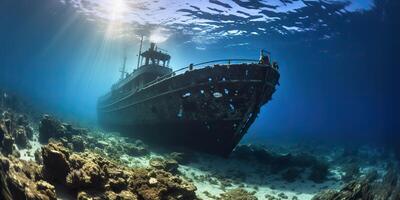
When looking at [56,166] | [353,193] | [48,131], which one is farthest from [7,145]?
[353,193]

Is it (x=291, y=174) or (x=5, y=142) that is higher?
(x=5, y=142)

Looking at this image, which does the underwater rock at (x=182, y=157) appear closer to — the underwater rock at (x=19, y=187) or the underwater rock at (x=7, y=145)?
the underwater rock at (x=7, y=145)

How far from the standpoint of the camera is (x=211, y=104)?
19.2m

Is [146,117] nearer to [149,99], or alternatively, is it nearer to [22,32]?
[149,99]

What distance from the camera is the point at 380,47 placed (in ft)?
143

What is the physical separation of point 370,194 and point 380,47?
38.9 meters

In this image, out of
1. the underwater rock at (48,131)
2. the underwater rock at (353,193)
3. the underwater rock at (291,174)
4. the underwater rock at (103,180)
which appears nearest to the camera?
the underwater rock at (103,180)

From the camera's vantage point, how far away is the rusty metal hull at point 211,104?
731 inches

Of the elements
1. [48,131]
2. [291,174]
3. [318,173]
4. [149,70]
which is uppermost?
[149,70]

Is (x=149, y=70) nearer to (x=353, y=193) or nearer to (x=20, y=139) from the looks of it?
(x=20, y=139)

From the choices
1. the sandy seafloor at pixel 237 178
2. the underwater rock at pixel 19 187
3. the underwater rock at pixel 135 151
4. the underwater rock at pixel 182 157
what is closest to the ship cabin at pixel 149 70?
the underwater rock at pixel 135 151

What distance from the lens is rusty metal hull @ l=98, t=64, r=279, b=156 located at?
1856 cm

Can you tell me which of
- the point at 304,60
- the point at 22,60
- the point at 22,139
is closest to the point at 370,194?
the point at 22,139

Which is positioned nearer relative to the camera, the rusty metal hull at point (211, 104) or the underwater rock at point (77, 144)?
the underwater rock at point (77, 144)
